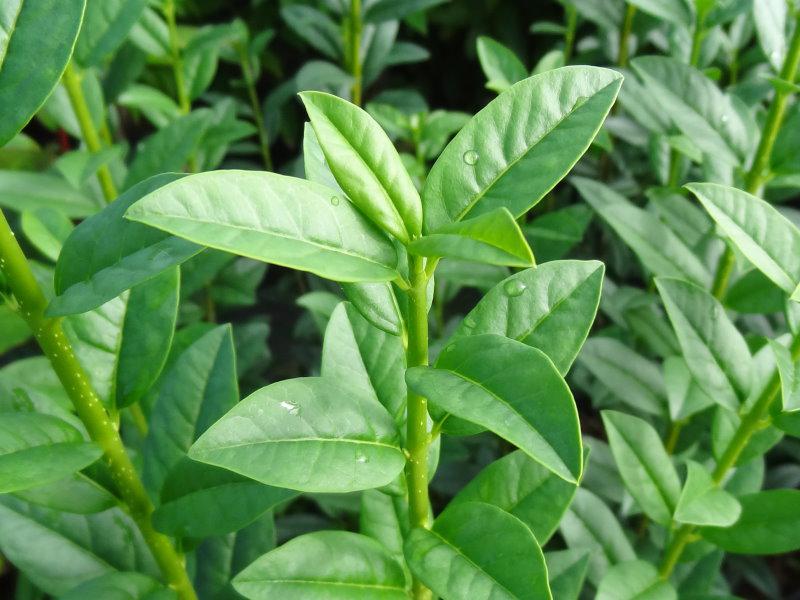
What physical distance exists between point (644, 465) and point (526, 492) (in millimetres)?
238

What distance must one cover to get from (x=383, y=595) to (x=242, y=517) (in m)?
0.13

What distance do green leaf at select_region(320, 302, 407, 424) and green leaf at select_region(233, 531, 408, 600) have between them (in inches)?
4.6

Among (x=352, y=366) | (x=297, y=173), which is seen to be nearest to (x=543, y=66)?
(x=297, y=173)

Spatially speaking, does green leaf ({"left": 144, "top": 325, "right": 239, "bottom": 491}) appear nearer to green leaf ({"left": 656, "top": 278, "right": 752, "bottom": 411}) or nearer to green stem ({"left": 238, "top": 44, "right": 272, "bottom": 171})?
green leaf ({"left": 656, "top": 278, "right": 752, "bottom": 411})

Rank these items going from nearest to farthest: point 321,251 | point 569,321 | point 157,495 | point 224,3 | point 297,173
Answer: point 321,251 → point 569,321 → point 157,495 → point 297,173 → point 224,3

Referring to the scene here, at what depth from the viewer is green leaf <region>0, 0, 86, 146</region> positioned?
57cm

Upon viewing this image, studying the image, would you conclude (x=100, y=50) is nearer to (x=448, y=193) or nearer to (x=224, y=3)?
(x=448, y=193)

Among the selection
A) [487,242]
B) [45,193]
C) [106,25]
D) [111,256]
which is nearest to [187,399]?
[111,256]

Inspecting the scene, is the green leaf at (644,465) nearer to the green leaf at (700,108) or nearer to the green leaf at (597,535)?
the green leaf at (597,535)

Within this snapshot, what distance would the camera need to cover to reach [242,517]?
686mm

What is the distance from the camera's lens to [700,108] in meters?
1.10

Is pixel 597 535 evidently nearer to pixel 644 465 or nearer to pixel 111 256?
pixel 644 465

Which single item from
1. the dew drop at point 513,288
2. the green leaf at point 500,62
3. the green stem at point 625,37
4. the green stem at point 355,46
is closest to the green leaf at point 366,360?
the dew drop at point 513,288

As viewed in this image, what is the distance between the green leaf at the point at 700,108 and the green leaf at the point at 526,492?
21.3 inches
